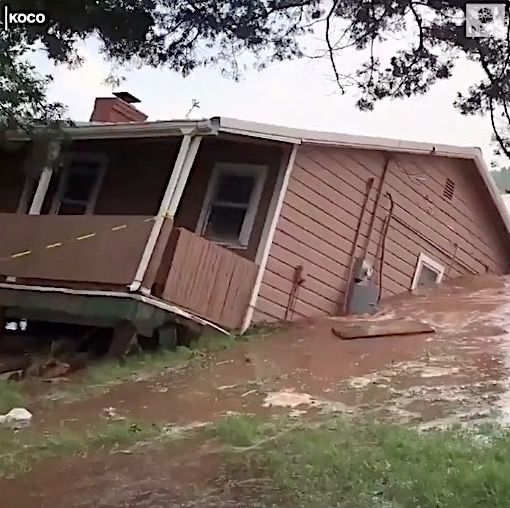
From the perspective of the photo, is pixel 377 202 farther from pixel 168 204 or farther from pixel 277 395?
pixel 277 395

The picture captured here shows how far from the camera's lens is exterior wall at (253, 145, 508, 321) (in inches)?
522

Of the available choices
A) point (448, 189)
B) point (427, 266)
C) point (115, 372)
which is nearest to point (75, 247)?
point (115, 372)

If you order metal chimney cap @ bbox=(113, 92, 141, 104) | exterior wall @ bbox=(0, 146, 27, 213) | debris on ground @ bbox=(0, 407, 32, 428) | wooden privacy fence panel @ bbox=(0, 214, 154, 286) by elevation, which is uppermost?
metal chimney cap @ bbox=(113, 92, 141, 104)

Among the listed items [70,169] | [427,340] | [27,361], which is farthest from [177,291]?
[70,169]

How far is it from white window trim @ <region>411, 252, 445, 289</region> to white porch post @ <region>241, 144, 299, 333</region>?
444 cm

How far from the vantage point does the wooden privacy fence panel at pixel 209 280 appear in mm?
11117

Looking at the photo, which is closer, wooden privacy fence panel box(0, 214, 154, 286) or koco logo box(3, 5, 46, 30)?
koco logo box(3, 5, 46, 30)

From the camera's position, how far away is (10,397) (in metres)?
8.91

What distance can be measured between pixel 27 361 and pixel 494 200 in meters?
10.8

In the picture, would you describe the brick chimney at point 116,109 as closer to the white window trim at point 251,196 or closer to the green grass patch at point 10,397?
the white window trim at point 251,196

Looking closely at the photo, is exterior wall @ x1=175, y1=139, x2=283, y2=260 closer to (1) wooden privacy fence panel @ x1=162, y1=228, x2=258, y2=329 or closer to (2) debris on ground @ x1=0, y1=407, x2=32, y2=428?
(1) wooden privacy fence panel @ x1=162, y1=228, x2=258, y2=329

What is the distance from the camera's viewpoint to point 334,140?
43.9 ft

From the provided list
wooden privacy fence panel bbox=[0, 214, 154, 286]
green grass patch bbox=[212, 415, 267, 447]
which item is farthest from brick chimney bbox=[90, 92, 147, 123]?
green grass patch bbox=[212, 415, 267, 447]

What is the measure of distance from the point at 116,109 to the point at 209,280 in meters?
6.39
